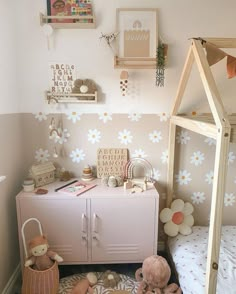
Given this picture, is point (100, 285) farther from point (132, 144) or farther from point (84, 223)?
point (132, 144)

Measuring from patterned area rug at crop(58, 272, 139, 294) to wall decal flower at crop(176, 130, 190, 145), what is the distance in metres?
1.13

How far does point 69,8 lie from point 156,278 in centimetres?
200

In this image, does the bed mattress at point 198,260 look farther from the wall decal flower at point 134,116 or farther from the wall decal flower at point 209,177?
the wall decal flower at point 134,116

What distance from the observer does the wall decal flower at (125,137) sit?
1979 millimetres

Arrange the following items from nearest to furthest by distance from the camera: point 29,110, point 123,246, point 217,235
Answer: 1. point 217,235
2. point 123,246
3. point 29,110

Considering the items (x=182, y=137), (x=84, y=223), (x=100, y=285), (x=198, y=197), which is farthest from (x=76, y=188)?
(x=198, y=197)

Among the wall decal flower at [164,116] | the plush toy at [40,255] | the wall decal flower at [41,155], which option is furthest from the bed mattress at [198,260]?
the wall decal flower at [41,155]

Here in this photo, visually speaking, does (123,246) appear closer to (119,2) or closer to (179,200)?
(179,200)

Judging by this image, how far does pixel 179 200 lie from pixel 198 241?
336mm

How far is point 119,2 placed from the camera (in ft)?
5.98

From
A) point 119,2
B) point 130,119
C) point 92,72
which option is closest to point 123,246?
point 130,119

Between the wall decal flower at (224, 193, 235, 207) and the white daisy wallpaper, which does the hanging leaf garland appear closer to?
the white daisy wallpaper

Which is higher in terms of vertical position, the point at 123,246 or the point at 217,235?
the point at 217,235

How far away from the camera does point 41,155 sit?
6.57 ft
